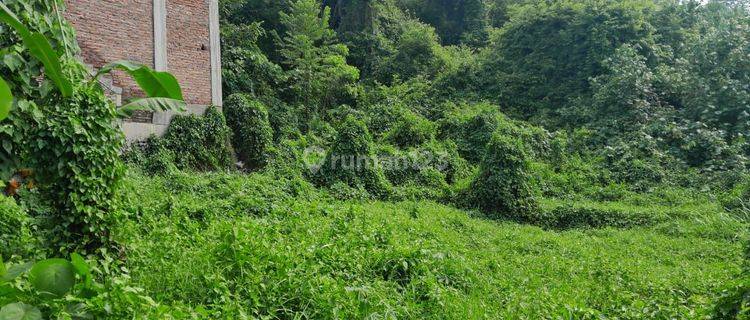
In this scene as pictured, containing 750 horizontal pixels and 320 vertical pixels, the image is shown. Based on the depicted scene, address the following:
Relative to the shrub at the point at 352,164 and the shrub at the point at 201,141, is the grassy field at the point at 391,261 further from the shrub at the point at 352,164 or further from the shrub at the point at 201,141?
the shrub at the point at 352,164

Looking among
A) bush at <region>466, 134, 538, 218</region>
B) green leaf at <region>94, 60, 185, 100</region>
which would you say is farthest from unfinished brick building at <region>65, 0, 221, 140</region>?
green leaf at <region>94, 60, 185, 100</region>

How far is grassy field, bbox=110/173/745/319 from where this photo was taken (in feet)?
11.4

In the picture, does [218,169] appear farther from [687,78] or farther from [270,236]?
[687,78]

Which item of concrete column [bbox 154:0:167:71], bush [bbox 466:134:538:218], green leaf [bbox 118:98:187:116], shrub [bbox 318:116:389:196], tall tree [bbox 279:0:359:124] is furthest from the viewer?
tall tree [bbox 279:0:359:124]

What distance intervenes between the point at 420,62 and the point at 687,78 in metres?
8.66

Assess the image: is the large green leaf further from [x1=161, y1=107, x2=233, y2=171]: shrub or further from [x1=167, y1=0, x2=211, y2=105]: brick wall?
[x1=167, y1=0, x2=211, y2=105]: brick wall

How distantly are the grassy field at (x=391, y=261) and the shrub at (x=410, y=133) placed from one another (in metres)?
4.93

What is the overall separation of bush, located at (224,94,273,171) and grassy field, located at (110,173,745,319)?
2859 mm

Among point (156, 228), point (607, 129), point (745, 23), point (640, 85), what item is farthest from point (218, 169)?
point (745, 23)

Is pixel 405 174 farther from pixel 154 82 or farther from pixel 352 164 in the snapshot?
pixel 154 82

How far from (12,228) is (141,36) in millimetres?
6473

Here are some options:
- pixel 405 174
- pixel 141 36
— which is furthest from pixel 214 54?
pixel 405 174

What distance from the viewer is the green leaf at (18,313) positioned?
1.45 m

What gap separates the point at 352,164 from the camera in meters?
10.1
